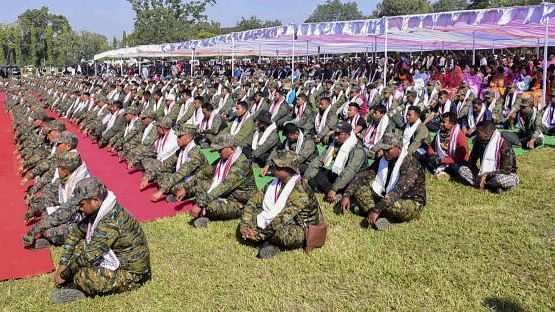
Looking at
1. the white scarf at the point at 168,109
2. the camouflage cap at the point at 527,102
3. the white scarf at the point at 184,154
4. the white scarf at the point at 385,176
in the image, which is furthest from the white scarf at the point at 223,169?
the camouflage cap at the point at 527,102

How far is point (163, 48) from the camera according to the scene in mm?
27688

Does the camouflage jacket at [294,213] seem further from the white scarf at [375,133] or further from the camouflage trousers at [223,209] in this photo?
the white scarf at [375,133]

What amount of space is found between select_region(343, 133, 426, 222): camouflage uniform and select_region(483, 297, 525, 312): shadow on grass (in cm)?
169

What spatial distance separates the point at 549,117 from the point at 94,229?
935cm

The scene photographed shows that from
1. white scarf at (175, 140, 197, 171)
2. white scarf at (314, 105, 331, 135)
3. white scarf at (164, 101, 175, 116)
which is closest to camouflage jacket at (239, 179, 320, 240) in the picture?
white scarf at (175, 140, 197, 171)

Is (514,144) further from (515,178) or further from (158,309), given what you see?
(158,309)

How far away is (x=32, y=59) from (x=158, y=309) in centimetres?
5229

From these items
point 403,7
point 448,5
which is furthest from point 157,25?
point 448,5

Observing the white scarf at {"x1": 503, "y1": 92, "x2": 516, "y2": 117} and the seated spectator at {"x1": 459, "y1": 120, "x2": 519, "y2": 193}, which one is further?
the white scarf at {"x1": 503, "y1": 92, "x2": 516, "y2": 117}

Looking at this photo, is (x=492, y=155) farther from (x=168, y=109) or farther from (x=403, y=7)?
(x=403, y=7)

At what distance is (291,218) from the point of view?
16.4 ft

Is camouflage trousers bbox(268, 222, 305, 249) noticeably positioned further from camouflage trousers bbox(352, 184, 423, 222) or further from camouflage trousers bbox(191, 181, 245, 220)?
camouflage trousers bbox(352, 184, 423, 222)

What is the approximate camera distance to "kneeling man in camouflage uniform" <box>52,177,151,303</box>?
401 centimetres

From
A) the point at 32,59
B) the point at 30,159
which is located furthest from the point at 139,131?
the point at 32,59
